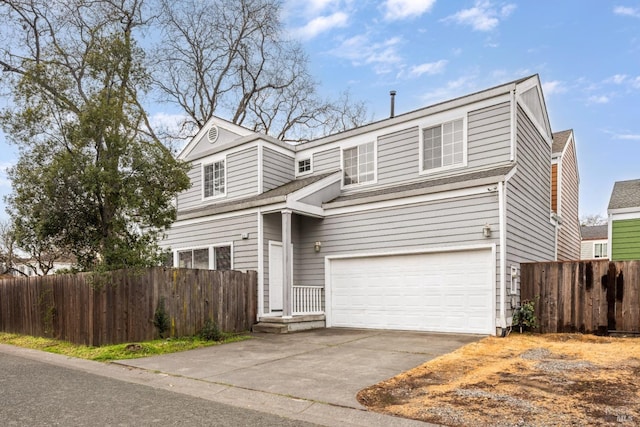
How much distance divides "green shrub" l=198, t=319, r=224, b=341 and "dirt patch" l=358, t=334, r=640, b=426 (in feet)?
16.3

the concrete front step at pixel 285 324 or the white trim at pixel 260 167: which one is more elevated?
the white trim at pixel 260 167

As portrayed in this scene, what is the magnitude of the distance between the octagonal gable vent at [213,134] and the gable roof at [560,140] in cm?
1146

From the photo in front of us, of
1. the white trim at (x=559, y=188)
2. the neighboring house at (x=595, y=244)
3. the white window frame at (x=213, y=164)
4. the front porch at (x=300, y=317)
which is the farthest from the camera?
the neighboring house at (x=595, y=244)

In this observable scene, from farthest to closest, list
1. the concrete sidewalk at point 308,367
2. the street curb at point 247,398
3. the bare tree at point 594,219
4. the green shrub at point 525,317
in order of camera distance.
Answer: the bare tree at point 594,219 < the green shrub at point 525,317 < the concrete sidewalk at point 308,367 < the street curb at point 247,398

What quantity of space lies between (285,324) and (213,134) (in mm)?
7689

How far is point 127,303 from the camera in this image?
29.0 ft

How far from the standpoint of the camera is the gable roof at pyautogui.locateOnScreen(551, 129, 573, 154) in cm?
1473

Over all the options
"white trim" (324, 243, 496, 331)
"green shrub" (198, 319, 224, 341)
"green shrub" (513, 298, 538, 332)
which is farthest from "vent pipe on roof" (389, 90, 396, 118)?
"green shrub" (198, 319, 224, 341)

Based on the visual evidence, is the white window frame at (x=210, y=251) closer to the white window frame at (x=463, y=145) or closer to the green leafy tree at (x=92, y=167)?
the green leafy tree at (x=92, y=167)

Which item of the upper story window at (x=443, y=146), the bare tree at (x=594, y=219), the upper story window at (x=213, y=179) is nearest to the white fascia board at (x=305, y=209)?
the upper story window at (x=443, y=146)

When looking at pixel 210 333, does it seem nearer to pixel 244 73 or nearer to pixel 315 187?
pixel 315 187

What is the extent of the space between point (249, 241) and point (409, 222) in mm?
4399

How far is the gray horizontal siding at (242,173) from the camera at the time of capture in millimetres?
13555

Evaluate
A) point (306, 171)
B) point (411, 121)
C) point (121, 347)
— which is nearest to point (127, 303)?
point (121, 347)
